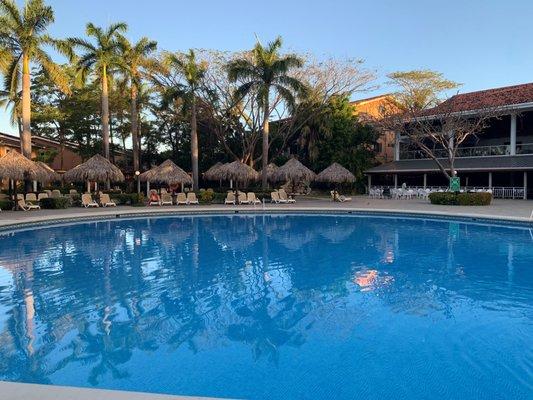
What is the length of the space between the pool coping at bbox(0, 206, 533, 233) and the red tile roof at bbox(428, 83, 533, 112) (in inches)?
383

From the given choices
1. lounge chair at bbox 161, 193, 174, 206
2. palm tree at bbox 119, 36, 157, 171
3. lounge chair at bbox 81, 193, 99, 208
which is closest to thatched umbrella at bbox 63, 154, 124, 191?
lounge chair at bbox 81, 193, 99, 208

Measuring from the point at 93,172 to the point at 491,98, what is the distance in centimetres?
2693

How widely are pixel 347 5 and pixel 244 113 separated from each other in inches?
557

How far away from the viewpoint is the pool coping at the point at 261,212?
52.4ft

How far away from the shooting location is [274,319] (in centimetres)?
632

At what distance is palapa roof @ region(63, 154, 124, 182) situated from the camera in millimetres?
23297

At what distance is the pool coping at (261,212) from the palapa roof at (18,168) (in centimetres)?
326

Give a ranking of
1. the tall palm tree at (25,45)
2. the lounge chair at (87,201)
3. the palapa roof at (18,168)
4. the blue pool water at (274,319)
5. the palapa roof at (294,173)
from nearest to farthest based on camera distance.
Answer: the blue pool water at (274,319) → the palapa roof at (18,168) → the tall palm tree at (25,45) → the lounge chair at (87,201) → the palapa roof at (294,173)

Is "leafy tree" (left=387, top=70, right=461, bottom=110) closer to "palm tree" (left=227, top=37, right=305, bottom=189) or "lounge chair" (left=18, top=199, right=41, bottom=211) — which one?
"palm tree" (left=227, top=37, right=305, bottom=189)

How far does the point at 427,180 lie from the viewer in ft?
107

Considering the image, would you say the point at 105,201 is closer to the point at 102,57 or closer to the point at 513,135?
the point at 102,57

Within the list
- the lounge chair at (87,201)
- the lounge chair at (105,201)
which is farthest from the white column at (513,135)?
the lounge chair at (87,201)

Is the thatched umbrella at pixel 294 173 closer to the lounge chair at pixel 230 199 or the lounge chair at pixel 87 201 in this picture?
the lounge chair at pixel 230 199

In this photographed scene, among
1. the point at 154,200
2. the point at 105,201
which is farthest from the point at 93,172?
the point at 154,200
